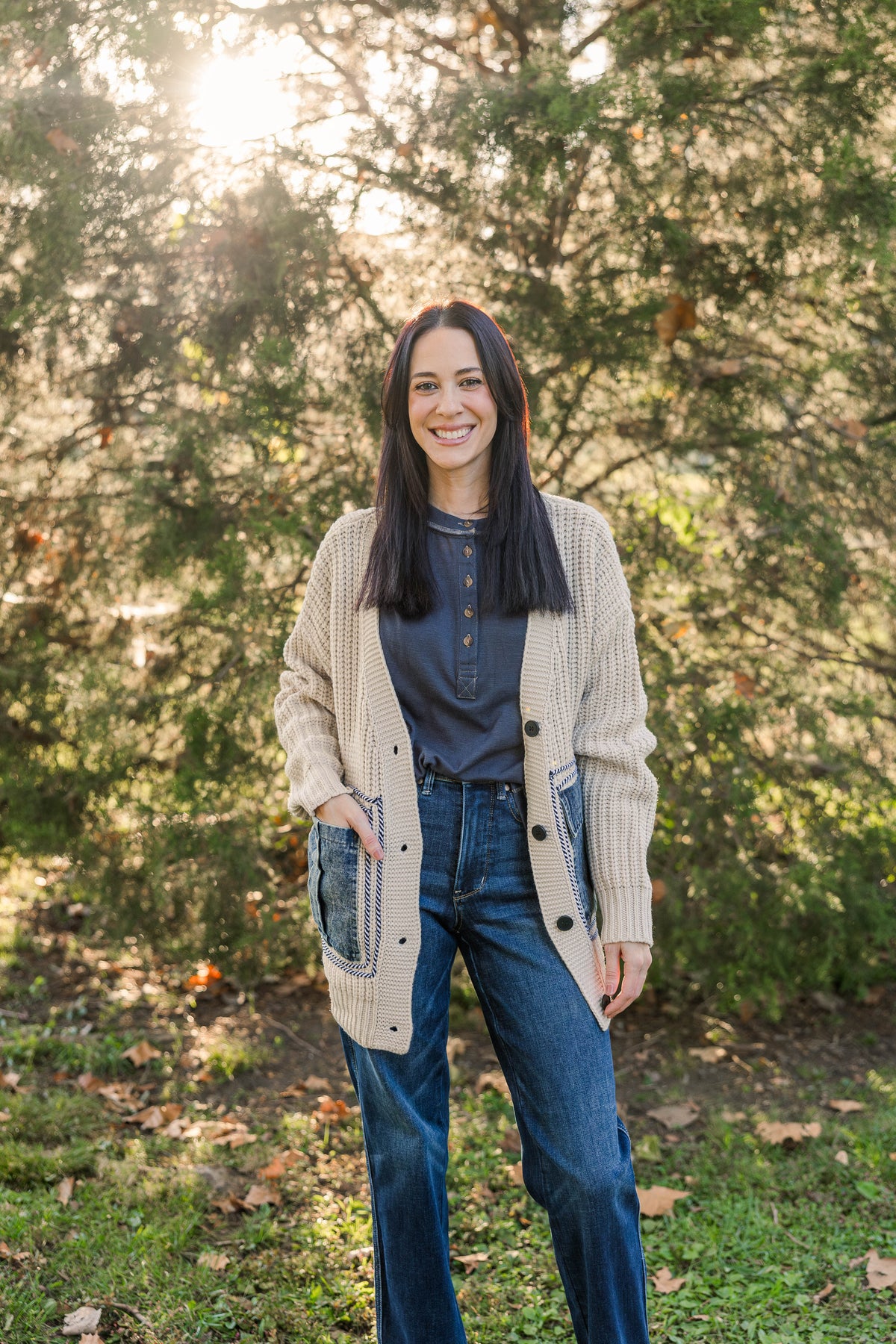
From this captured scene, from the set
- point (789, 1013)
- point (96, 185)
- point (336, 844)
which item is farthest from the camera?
point (789, 1013)

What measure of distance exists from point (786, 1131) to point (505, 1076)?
183cm

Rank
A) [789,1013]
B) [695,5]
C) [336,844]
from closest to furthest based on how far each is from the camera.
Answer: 1. [336,844]
2. [695,5]
3. [789,1013]

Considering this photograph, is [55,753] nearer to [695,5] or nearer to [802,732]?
[802,732]

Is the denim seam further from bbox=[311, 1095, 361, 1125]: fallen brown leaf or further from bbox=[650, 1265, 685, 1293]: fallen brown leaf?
bbox=[311, 1095, 361, 1125]: fallen brown leaf

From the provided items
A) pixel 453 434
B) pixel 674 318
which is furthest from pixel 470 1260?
pixel 674 318

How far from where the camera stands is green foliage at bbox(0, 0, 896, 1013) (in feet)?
13.0

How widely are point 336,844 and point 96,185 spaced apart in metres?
3.06

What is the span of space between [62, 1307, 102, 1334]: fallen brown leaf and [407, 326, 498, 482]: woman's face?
2.21m

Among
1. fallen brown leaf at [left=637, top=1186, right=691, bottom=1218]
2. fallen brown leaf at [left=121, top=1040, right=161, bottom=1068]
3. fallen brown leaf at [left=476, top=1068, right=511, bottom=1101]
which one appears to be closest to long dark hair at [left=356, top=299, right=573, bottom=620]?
fallen brown leaf at [left=637, top=1186, right=691, bottom=1218]

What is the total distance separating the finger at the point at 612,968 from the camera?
7.34ft

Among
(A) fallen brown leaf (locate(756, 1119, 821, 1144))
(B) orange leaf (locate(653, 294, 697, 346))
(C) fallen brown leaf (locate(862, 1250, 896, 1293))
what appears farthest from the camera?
(B) orange leaf (locate(653, 294, 697, 346))

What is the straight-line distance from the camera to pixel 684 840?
428 centimetres

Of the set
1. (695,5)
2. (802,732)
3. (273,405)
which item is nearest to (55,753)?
(273,405)

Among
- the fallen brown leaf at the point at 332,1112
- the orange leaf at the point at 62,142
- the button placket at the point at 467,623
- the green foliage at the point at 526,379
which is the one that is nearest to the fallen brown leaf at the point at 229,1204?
the fallen brown leaf at the point at 332,1112
